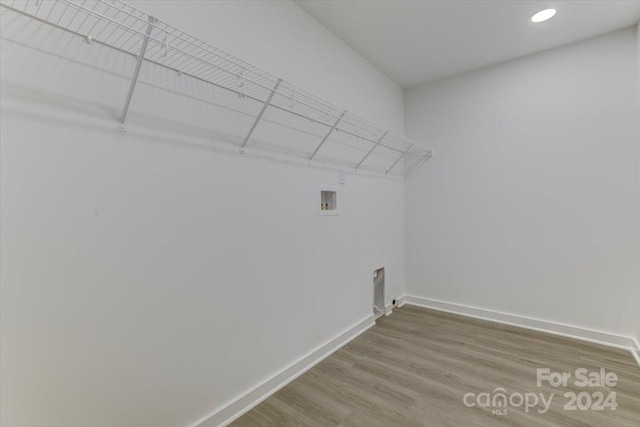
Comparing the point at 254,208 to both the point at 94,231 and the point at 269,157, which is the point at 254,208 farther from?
the point at 94,231

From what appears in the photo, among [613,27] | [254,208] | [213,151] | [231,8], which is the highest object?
[613,27]

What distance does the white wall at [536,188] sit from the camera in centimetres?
229

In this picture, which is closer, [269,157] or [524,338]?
[269,157]

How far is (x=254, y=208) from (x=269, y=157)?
1.12 ft

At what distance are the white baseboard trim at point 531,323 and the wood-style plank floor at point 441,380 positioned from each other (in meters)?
0.09

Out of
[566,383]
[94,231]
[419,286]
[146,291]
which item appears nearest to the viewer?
[94,231]

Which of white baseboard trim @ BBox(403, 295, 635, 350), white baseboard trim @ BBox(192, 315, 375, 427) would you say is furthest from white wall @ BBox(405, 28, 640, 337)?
white baseboard trim @ BBox(192, 315, 375, 427)

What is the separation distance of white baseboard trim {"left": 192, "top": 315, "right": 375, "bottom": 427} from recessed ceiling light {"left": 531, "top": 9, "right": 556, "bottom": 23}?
9.09 ft

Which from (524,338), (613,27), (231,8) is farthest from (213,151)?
(613,27)

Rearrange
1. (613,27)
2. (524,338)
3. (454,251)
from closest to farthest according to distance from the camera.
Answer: (613,27) < (524,338) < (454,251)

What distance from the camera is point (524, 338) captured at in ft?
8.12

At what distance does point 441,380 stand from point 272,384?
111cm

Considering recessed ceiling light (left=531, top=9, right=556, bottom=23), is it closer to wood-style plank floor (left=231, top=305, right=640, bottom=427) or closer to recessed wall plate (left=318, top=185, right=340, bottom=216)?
recessed wall plate (left=318, top=185, right=340, bottom=216)

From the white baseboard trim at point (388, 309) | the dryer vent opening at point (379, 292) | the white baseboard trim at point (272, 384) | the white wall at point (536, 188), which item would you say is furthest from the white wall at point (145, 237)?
the white wall at point (536, 188)
